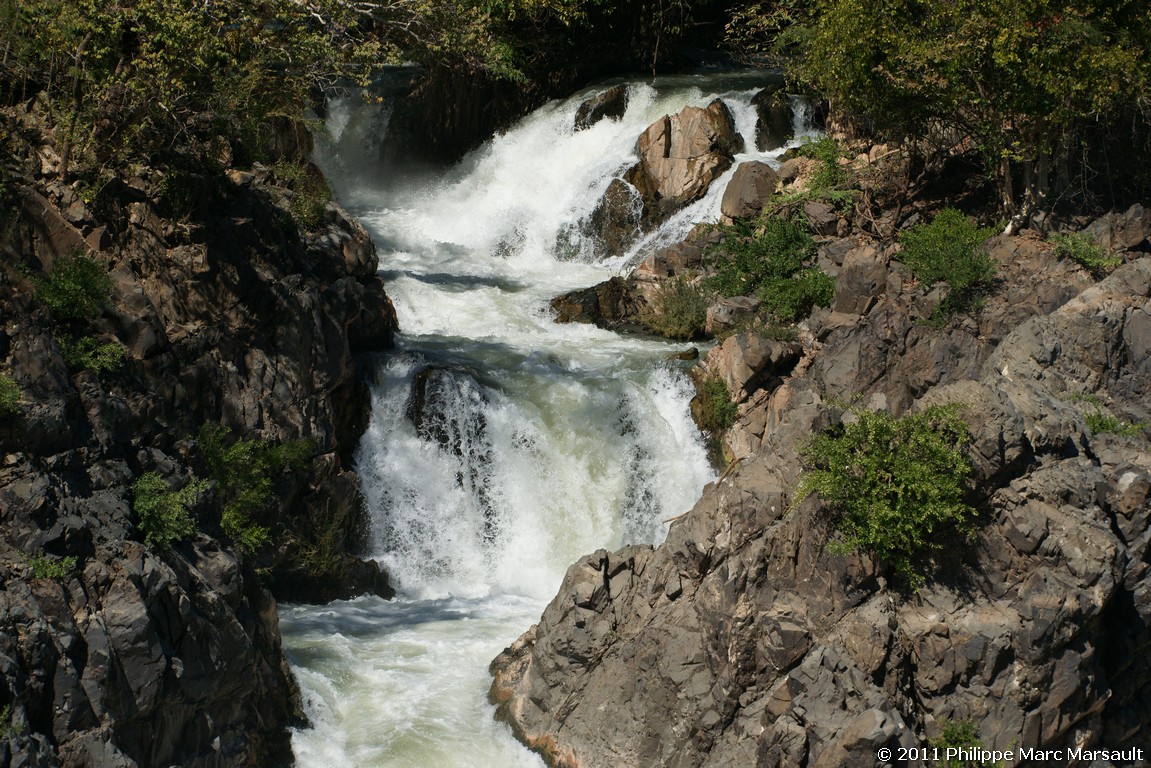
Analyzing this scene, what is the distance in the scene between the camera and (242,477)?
12367 mm

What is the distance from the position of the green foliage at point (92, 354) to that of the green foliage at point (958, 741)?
7.86 m

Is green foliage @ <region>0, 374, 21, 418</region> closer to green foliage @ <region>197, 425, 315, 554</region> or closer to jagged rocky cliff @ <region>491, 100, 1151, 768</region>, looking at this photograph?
green foliage @ <region>197, 425, 315, 554</region>

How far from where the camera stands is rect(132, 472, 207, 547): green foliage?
30.4 ft

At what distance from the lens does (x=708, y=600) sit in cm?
978

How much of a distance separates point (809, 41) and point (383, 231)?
347 inches

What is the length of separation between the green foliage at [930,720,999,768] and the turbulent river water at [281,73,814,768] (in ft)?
12.3

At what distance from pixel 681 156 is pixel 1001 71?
23.8 ft

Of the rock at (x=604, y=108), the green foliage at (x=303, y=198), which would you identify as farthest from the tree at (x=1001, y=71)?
the green foliage at (x=303, y=198)

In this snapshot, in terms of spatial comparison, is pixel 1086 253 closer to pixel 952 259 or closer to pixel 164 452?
pixel 952 259

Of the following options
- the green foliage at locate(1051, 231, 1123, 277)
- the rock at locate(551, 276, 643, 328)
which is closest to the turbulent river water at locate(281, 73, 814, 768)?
the rock at locate(551, 276, 643, 328)

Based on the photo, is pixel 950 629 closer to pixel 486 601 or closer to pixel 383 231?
pixel 486 601

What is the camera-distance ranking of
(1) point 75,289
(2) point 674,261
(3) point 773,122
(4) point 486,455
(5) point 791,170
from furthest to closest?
(3) point 773,122 → (5) point 791,170 → (2) point 674,261 → (4) point 486,455 → (1) point 75,289

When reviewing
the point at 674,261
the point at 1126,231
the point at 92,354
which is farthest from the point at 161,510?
the point at 1126,231

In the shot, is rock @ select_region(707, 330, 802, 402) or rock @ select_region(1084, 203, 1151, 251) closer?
rock @ select_region(1084, 203, 1151, 251)
